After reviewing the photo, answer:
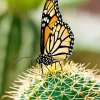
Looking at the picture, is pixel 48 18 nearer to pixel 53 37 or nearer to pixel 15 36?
pixel 53 37

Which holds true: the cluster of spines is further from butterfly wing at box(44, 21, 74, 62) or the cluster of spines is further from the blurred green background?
the blurred green background

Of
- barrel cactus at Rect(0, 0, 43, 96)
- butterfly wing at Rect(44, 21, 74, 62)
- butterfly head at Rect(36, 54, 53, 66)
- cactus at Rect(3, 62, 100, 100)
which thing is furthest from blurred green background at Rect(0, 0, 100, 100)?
cactus at Rect(3, 62, 100, 100)

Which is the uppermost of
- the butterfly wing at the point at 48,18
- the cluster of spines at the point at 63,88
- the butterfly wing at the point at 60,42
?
the butterfly wing at the point at 48,18

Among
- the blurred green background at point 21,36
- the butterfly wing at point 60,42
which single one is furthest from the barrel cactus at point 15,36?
the butterfly wing at point 60,42

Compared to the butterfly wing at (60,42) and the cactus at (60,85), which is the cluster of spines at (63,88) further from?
the butterfly wing at (60,42)

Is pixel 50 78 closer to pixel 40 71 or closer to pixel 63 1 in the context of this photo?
pixel 40 71

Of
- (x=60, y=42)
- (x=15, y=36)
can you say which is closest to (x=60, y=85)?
(x=60, y=42)
